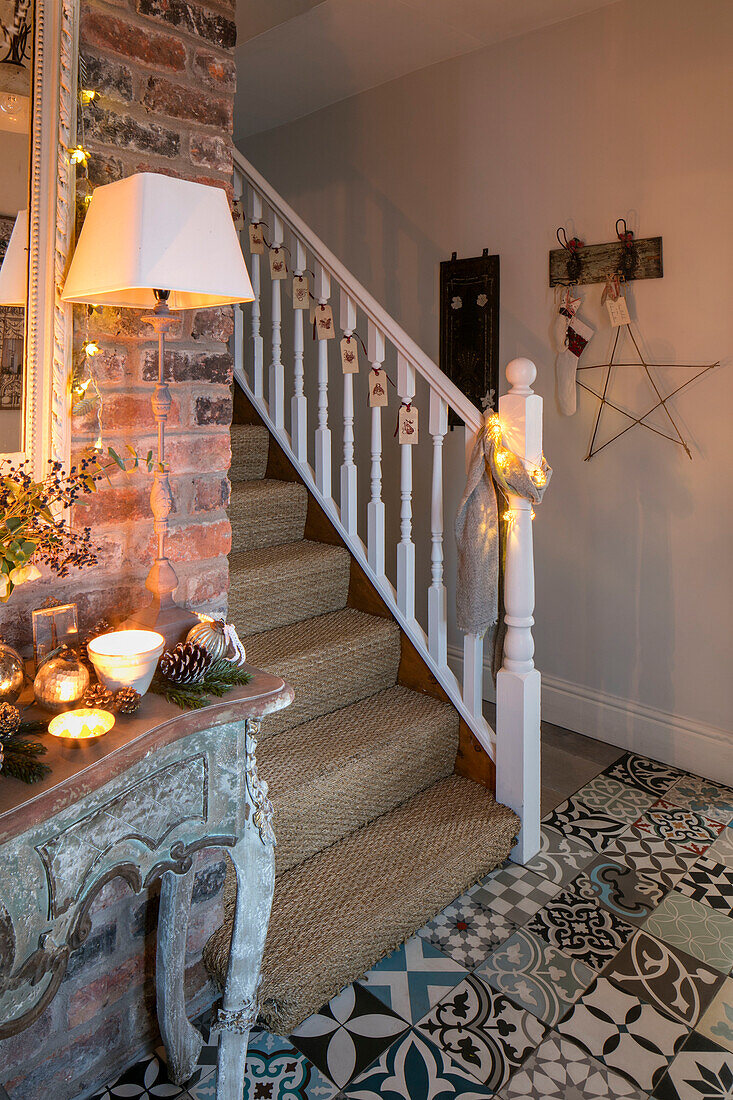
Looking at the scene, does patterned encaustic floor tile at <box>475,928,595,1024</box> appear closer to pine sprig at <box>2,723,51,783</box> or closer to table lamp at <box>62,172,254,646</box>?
pine sprig at <box>2,723,51,783</box>

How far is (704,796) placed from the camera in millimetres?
2701

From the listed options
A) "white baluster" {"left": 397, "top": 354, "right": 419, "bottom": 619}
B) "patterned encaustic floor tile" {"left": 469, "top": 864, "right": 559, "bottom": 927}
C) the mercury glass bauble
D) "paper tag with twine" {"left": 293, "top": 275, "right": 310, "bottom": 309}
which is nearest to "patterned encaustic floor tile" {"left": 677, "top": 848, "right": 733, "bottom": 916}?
"patterned encaustic floor tile" {"left": 469, "top": 864, "right": 559, "bottom": 927}

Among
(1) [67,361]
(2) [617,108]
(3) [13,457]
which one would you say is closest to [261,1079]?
(3) [13,457]

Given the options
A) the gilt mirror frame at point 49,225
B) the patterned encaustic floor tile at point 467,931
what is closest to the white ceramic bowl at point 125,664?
the gilt mirror frame at point 49,225

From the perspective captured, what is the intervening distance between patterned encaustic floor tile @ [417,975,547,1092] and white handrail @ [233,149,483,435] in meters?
1.50

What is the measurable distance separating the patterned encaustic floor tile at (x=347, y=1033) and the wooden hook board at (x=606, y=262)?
247cm

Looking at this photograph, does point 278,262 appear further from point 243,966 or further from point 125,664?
point 243,966

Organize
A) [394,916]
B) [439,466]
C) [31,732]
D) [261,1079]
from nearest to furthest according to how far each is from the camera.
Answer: [31,732], [261,1079], [394,916], [439,466]

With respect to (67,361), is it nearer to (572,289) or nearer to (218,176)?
(218,176)

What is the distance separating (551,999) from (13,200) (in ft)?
6.45

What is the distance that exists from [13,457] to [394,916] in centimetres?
138

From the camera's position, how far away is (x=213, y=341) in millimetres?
1651

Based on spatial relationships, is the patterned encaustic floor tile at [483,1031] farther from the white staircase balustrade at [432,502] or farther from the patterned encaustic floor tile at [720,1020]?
the white staircase balustrade at [432,502]

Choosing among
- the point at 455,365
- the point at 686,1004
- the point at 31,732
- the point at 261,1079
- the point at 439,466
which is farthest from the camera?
the point at 455,365
